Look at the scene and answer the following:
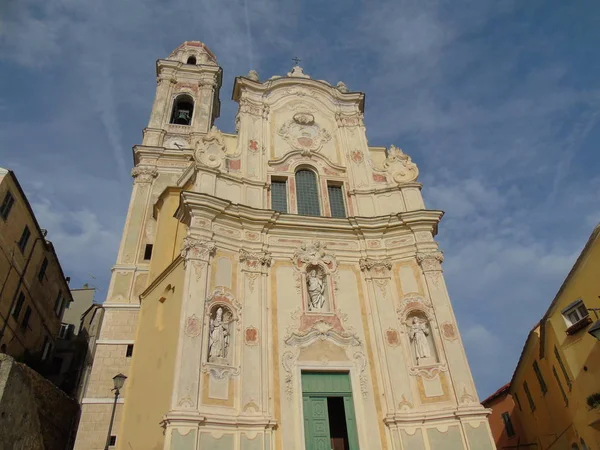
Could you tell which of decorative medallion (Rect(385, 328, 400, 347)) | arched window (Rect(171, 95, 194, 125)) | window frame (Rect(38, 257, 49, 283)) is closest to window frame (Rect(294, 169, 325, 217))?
decorative medallion (Rect(385, 328, 400, 347))

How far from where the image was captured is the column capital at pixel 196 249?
1429 centimetres

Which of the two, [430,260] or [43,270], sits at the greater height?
[43,270]

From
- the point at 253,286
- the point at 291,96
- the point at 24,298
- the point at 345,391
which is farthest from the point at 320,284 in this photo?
the point at 24,298

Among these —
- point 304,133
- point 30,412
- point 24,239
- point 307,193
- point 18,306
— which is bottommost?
point 30,412

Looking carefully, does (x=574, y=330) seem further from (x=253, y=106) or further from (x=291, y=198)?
(x=253, y=106)

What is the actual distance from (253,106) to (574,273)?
1376 centimetres

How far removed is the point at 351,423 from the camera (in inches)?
521

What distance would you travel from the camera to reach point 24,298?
73.3 feet

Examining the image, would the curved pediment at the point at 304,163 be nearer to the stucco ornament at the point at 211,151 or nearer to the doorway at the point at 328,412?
the stucco ornament at the point at 211,151

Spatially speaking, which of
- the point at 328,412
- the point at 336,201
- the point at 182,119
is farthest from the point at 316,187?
the point at 182,119

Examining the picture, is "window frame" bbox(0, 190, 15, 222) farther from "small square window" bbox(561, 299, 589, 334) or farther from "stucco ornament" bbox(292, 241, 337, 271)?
"small square window" bbox(561, 299, 589, 334)

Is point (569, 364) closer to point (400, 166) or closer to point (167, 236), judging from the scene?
point (400, 166)

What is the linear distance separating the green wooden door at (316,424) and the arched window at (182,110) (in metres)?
19.8

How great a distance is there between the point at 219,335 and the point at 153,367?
7.50 feet
